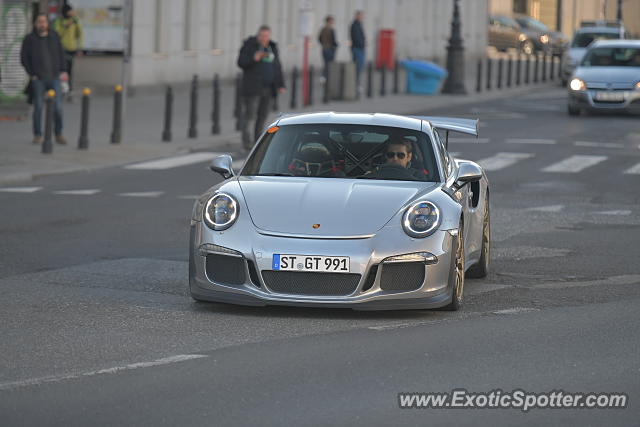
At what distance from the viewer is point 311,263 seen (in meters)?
9.34

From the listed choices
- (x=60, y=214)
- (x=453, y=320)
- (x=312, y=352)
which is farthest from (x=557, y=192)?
(x=312, y=352)

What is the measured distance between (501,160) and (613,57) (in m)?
12.4

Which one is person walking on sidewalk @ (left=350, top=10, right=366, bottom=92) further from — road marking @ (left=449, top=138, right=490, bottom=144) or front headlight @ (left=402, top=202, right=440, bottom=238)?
front headlight @ (left=402, top=202, right=440, bottom=238)

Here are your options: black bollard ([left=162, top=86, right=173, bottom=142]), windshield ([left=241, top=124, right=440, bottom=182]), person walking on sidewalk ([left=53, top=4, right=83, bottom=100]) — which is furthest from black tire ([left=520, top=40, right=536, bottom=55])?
windshield ([left=241, top=124, right=440, bottom=182])

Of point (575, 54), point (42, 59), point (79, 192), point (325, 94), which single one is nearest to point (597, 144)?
point (42, 59)

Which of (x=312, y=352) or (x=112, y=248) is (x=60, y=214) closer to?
(x=112, y=248)

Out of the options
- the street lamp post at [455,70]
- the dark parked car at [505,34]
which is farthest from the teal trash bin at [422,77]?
the dark parked car at [505,34]

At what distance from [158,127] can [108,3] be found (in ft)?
26.6

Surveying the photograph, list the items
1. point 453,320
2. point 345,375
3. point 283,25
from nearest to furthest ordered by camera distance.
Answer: point 345,375, point 453,320, point 283,25

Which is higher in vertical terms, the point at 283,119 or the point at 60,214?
the point at 283,119

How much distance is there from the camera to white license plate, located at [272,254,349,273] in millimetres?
9328

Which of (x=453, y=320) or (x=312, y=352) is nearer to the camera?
(x=312, y=352)

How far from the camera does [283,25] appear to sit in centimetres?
4794

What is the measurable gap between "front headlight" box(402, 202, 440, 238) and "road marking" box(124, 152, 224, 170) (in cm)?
1224
